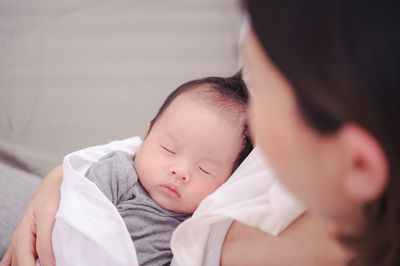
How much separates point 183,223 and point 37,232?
12.9 inches

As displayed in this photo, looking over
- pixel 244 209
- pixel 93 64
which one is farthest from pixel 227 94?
pixel 93 64

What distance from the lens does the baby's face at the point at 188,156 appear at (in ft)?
2.65

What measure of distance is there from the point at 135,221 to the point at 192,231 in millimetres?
162

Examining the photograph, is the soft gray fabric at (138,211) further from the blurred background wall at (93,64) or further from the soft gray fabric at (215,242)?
the blurred background wall at (93,64)

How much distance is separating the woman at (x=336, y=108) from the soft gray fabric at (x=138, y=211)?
1.47 feet

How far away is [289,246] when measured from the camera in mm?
634

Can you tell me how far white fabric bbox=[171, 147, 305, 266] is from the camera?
0.63 metres

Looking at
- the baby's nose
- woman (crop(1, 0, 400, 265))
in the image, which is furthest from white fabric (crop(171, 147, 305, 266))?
woman (crop(1, 0, 400, 265))

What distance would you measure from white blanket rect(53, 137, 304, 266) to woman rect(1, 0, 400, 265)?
22 cm

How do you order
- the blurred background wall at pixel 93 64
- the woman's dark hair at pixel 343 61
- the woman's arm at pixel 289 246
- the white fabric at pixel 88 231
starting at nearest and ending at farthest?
the woman's dark hair at pixel 343 61 → the woman's arm at pixel 289 246 → the white fabric at pixel 88 231 → the blurred background wall at pixel 93 64

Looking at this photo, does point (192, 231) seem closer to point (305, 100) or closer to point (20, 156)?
point (305, 100)

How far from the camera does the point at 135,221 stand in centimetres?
79

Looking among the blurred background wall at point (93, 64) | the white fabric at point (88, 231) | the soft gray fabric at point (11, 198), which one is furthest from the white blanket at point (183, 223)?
the blurred background wall at point (93, 64)

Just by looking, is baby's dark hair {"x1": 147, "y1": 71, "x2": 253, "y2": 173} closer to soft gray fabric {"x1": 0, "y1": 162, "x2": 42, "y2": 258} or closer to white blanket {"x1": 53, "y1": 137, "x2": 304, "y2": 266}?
white blanket {"x1": 53, "y1": 137, "x2": 304, "y2": 266}
